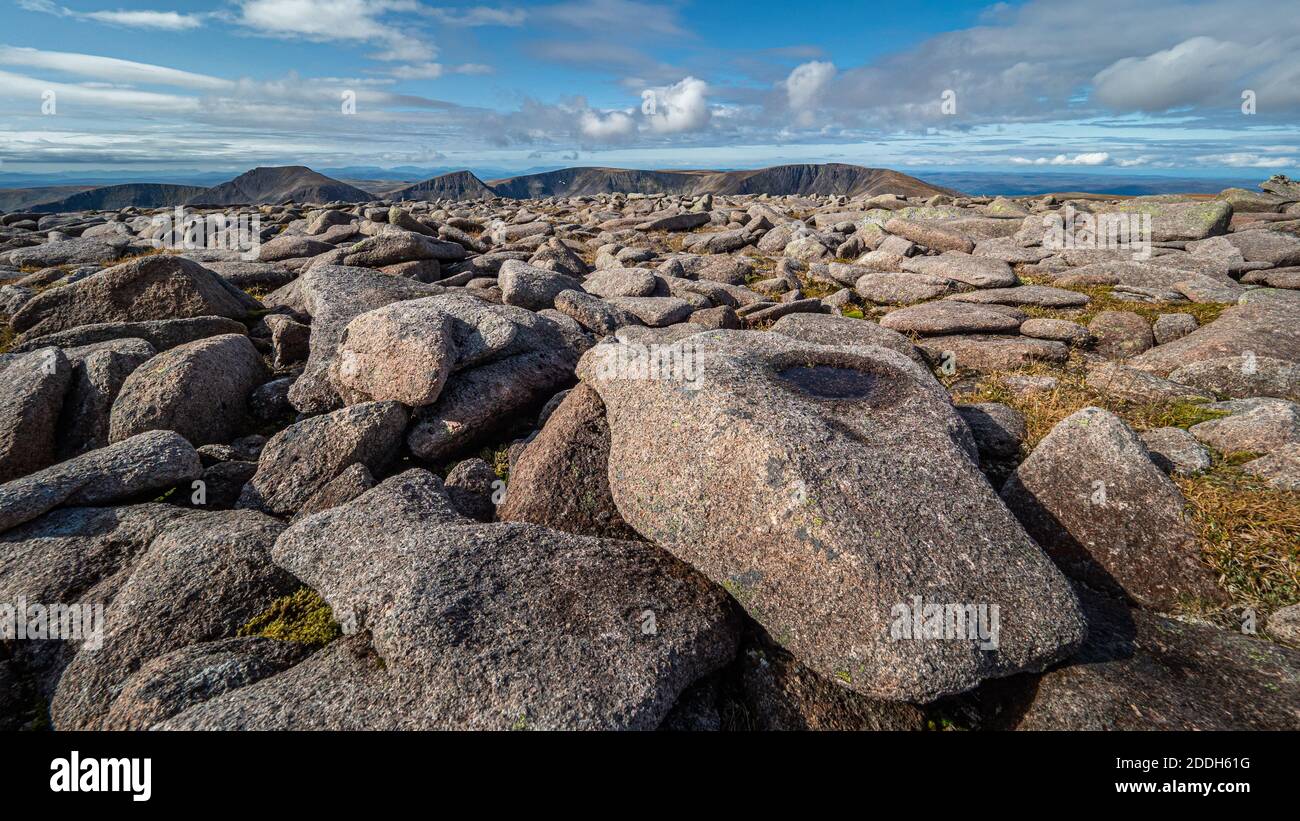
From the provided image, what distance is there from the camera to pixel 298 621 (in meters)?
7.06

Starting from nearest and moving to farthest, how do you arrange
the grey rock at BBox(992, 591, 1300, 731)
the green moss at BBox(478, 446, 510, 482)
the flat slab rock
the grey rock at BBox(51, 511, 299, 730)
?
1. the flat slab rock
2. the grey rock at BBox(992, 591, 1300, 731)
3. the grey rock at BBox(51, 511, 299, 730)
4. the green moss at BBox(478, 446, 510, 482)

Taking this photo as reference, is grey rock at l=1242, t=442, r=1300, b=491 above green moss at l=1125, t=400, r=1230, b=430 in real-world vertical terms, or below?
below

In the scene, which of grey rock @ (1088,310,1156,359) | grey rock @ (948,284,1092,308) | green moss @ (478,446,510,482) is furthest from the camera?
grey rock @ (948,284,1092,308)

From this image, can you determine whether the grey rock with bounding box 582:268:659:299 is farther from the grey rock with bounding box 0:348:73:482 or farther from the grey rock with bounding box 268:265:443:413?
the grey rock with bounding box 0:348:73:482

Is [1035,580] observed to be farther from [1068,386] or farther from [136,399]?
[136,399]

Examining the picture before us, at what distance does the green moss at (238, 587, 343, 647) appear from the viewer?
6840 mm

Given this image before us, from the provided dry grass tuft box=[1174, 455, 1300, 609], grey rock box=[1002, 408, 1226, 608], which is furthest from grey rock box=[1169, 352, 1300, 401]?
grey rock box=[1002, 408, 1226, 608]

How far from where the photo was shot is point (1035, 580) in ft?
21.6

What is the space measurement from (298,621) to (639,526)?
4.44 m

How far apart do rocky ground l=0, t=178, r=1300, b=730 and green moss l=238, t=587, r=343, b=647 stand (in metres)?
0.05

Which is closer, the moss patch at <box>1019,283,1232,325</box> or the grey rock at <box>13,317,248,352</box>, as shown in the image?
the grey rock at <box>13,317,248,352</box>

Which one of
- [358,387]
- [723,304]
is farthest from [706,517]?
[723,304]

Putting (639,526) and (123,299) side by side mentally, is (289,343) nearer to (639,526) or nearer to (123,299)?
(123,299)

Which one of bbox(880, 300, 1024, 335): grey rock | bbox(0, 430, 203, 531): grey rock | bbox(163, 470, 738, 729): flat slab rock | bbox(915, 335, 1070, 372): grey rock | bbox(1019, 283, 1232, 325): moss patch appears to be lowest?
bbox(163, 470, 738, 729): flat slab rock
